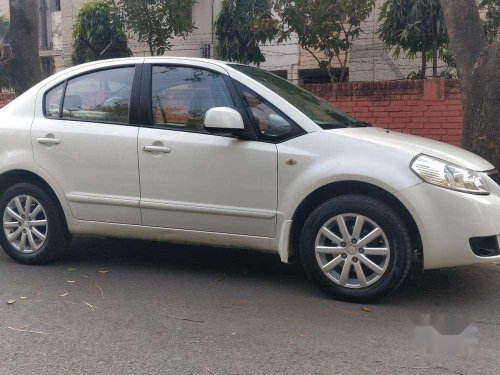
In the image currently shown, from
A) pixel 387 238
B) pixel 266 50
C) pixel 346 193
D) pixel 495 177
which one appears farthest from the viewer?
pixel 266 50

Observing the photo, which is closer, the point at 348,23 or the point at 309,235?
the point at 309,235

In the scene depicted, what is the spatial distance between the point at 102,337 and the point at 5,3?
812 inches

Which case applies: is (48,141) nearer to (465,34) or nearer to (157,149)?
(157,149)

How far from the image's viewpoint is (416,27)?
372 inches

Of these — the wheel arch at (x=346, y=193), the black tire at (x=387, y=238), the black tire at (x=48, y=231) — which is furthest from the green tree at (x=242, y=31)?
the black tire at (x=387, y=238)

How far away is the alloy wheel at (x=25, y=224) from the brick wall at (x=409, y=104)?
206 inches

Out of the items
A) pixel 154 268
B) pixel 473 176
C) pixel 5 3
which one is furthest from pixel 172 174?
pixel 5 3

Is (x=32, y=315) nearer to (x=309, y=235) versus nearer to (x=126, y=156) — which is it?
(x=126, y=156)

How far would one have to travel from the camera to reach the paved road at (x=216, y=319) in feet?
11.8

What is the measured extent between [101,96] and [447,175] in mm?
2956

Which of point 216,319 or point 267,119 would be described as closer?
point 216,319

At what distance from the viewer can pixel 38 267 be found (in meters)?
5.61

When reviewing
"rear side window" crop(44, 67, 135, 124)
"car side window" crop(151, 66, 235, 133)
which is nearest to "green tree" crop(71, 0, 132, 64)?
"rear side window" crop(44, 67, 135, 124)

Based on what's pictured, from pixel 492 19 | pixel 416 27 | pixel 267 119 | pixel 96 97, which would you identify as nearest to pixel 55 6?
pixel 416 27
